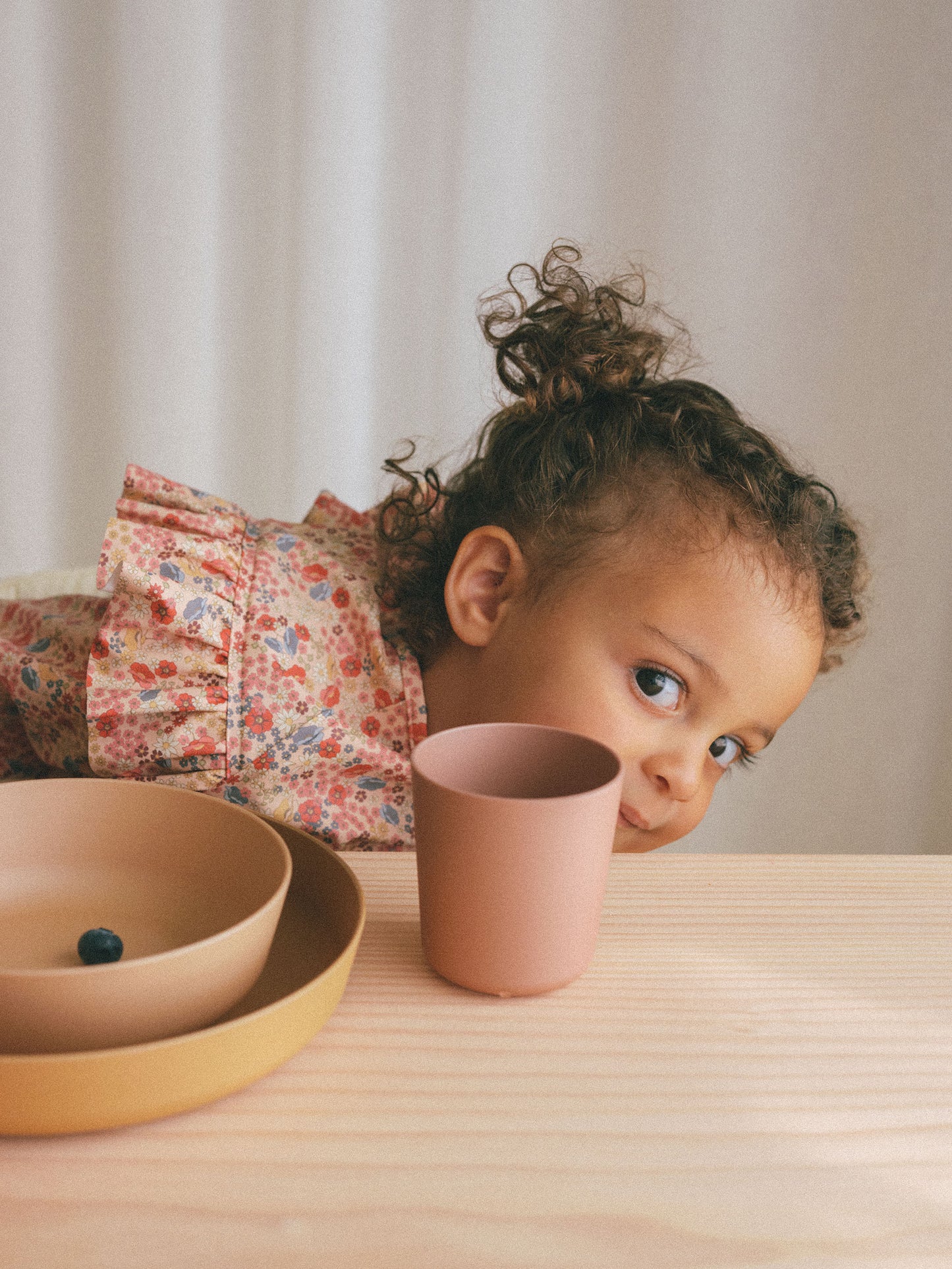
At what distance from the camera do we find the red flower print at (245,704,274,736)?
884 mm

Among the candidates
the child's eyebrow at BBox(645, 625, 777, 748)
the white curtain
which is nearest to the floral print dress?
the child's eyebrow at BBox(645, 625, 777, 748)

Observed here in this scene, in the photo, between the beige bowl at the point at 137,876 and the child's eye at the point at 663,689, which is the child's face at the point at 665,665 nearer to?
the child's eye at the point at 663,689

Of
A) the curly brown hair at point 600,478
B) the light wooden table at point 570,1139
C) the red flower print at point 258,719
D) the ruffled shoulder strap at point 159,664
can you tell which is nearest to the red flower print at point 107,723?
the ruffled shoulder strap at point 159,664

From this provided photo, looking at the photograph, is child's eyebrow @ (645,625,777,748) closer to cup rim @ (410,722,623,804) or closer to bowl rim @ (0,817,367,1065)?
cup rim @ (410,722,623,804)

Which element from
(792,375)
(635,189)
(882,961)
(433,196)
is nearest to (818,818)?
(792,375)

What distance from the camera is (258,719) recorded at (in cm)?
89

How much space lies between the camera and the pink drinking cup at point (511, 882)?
1.50ft

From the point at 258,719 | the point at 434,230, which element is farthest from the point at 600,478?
the point at 434,230

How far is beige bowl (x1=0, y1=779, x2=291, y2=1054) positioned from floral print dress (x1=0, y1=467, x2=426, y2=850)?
1.07ft

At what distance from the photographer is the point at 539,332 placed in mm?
1002

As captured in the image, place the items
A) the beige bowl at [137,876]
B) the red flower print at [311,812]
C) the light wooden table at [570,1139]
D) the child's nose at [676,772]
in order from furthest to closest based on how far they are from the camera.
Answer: the red flower print at [311,812]
the child's nose at [676,772]
the beige bowl at [137,876]
the light wooden table at [570,1139]

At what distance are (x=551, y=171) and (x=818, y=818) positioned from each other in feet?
4.32

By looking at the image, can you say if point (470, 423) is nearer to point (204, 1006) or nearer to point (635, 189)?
point (635, 189)

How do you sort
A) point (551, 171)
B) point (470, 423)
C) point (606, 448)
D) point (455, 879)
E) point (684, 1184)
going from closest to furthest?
point (684, 1184)
point (455, 879)
point (606, 448)
point (551, 171)
point (470, 423)
